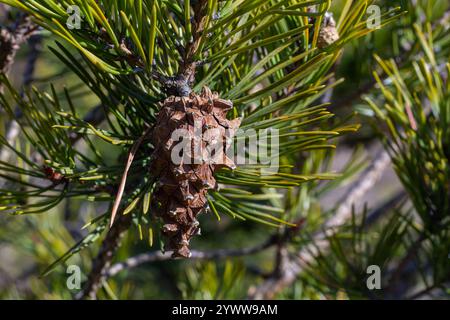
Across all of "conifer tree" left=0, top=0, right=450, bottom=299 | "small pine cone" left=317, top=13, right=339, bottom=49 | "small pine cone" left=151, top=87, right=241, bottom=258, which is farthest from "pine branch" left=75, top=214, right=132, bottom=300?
"small pine cone" left=317, top=13, right=339, bottom=49

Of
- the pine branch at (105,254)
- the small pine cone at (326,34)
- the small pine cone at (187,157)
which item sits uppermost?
the small pine cone at (326,34)

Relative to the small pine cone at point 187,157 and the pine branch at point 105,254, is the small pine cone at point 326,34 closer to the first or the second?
the small pine cone at point 187,157

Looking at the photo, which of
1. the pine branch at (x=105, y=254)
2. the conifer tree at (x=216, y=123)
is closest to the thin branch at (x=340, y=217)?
the conifer tree at (x=216, y=123)

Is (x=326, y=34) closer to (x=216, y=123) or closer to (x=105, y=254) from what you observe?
(x=216, y=123)

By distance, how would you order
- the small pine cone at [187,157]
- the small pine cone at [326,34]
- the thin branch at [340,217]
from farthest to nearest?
the thin branch at [340,217] → the small pine cone at [326,34] → the small pine cone at [187,157]

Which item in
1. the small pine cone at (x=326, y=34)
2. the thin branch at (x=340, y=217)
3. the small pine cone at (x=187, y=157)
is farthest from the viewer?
the thin branch at (x=340, y=217)

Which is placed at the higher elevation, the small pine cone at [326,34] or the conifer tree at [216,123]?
the small pine cone at [326,34]

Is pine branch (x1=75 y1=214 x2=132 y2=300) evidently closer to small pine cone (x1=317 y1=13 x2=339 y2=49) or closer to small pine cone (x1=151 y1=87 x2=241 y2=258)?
small pine cone (x1=151 y1=87 x2=241 y2=258)

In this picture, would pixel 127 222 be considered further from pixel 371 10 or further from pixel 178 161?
pixel 371 10

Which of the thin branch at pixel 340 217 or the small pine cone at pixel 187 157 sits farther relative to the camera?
the thin branch at pixel 340 217
